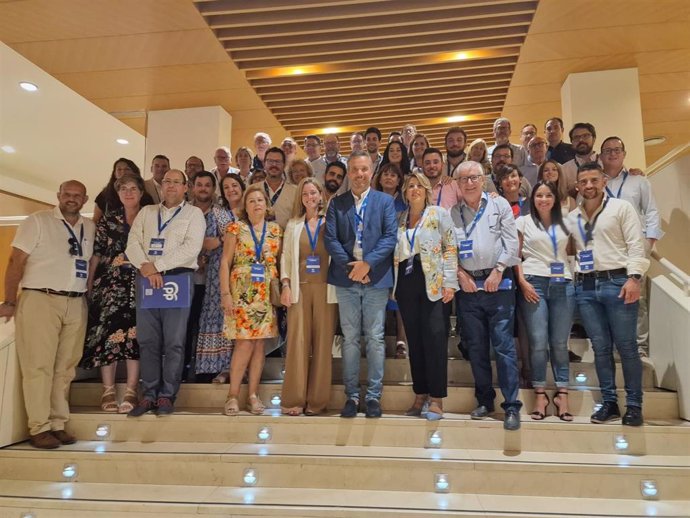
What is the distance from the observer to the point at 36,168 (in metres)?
9.64

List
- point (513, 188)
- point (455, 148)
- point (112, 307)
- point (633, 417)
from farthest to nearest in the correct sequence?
point (455, 148) < point (513, 188) < point (112, 307) < point (633, 417)

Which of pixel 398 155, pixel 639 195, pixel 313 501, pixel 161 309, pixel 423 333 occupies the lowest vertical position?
pixel 313 501

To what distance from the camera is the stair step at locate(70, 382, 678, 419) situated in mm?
3092

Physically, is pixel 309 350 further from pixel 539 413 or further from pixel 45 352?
pixel 45 352

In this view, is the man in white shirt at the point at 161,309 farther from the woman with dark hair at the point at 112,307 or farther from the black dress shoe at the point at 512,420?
the black dress shoe at the point at 512,420

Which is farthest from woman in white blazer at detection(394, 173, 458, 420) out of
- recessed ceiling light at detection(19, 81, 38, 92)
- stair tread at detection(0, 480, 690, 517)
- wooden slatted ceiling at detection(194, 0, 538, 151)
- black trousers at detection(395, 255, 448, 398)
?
recessed ceiling light at detection(19, 81, 38, 92)

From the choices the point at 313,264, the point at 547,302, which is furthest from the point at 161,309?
the point at 547,302

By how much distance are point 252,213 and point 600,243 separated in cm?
218

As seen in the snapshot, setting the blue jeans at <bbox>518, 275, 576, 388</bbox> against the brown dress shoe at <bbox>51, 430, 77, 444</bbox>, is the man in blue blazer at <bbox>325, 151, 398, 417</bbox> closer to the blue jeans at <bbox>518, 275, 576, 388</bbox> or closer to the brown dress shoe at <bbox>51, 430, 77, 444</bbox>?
the blue jeans at <bbox>518, 275, 576, 388</bbox>

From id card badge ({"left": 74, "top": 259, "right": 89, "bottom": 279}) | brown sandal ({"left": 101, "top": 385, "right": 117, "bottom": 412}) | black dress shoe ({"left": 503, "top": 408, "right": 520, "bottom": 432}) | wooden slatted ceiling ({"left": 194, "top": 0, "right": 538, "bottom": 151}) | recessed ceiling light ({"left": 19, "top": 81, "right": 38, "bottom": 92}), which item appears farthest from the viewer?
recessed ceiling light ({"left": 19, "top": 81, "right": 38, "bottom": 92})

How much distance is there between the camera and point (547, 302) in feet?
10.2

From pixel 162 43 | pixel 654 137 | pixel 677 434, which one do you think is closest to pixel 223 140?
pixel 162 43

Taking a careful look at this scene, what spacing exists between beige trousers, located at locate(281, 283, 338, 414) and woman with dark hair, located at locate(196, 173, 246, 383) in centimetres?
57

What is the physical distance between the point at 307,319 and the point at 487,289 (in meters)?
1.12
